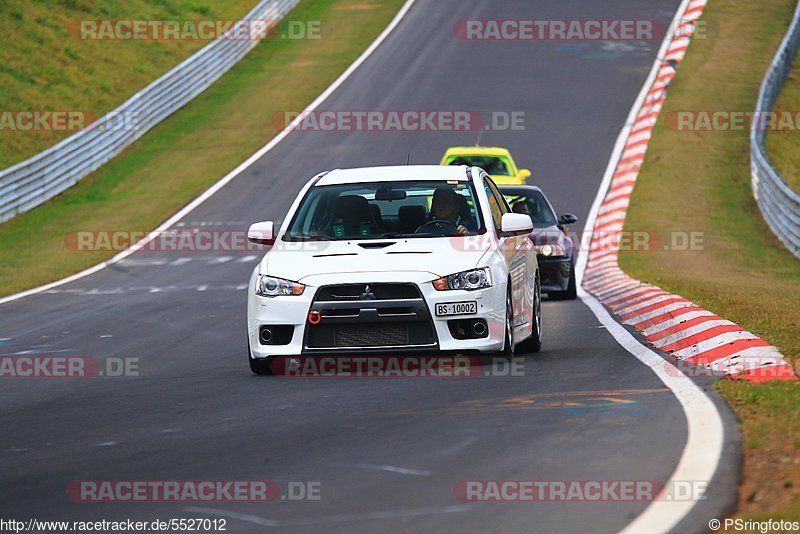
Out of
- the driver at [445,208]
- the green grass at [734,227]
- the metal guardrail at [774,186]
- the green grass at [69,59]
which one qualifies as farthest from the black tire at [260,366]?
the green grass at [69,59]

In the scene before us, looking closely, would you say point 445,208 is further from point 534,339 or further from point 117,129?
point 117,129

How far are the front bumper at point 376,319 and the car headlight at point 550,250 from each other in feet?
25.2

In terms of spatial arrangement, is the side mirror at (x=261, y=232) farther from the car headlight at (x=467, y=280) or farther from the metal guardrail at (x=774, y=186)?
the metal guardrail at (x=774, y=186)

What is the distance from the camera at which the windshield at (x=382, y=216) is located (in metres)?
11.6

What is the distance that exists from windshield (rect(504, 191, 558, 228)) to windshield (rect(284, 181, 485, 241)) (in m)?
7.38

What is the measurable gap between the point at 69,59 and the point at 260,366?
30797 millimetres

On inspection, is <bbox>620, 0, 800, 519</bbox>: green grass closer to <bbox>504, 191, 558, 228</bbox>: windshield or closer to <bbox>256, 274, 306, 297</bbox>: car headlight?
<bbox>504, 191, 558, 228</bbox>: windshield

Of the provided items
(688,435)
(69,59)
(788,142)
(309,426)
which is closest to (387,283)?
(309,426)

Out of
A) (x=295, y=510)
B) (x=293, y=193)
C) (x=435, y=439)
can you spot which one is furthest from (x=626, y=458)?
(x=293, y=193)

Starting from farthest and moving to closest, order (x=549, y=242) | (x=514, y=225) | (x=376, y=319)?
(x=549, y=242), (x=514, y=225), (x=376, y=319)

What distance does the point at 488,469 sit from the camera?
6715mm

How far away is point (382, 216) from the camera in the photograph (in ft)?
39.6

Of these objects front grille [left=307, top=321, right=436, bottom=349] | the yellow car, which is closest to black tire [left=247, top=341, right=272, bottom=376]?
front grille [left=307, top=321, right=436, bottom=349]

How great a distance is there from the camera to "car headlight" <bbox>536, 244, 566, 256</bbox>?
1834 cm
